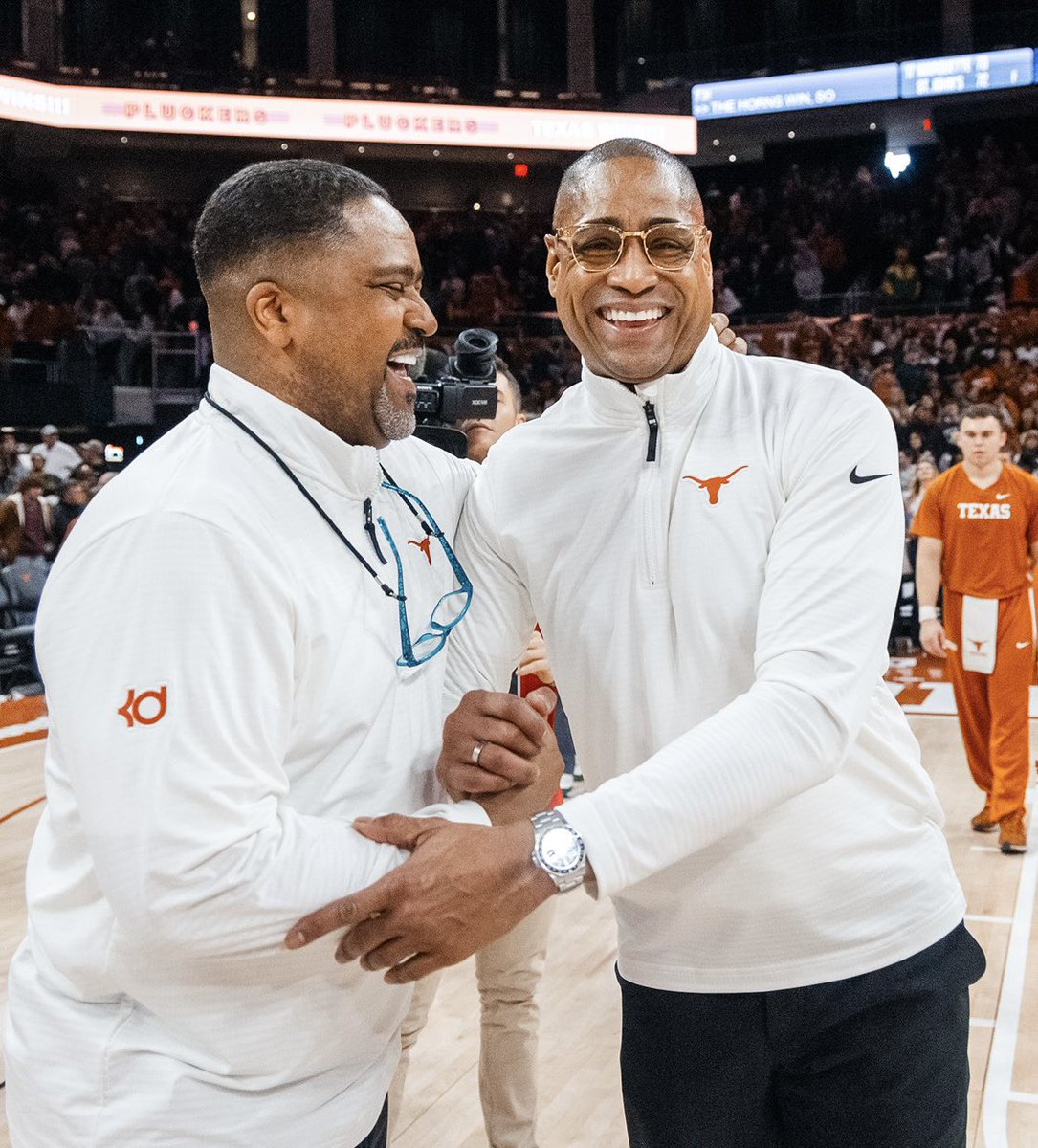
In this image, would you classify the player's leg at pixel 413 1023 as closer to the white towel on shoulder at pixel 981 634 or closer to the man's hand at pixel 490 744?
the man's hand at pixel 490 744

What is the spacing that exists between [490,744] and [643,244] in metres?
0.77

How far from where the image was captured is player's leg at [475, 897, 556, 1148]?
2992 millimetres

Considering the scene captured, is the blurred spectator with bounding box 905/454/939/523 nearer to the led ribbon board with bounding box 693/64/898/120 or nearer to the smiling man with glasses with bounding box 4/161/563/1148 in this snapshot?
the smiling man with glasses with bounding box 4/161/563/1148

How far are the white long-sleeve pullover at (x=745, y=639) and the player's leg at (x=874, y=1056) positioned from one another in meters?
0.04

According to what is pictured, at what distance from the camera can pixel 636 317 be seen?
191 cm

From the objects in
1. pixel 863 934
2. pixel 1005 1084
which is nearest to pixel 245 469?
pixel 863 934

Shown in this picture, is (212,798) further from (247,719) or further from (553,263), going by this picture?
(553,263)

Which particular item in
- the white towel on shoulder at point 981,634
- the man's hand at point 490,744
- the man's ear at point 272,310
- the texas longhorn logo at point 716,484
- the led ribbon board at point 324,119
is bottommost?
the white towel on shoulder at point 981,634

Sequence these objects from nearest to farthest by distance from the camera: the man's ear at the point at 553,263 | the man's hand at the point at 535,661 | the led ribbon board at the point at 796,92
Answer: the man's ear at the point at 553,263, the man's hand at the point at 535,661, the led ribbon board at the point at 796,92

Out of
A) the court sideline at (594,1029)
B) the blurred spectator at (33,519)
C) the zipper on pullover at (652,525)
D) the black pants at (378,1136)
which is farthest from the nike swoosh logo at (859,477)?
the blurred spectator at (33,519)

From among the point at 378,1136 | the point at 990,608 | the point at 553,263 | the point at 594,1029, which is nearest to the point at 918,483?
the point at 990,608

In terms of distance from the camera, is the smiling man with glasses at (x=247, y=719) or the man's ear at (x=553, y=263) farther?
the man's ear at (x=553, y=263)

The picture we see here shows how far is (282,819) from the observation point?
4.71 feet

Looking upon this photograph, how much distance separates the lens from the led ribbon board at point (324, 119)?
16.9 m
